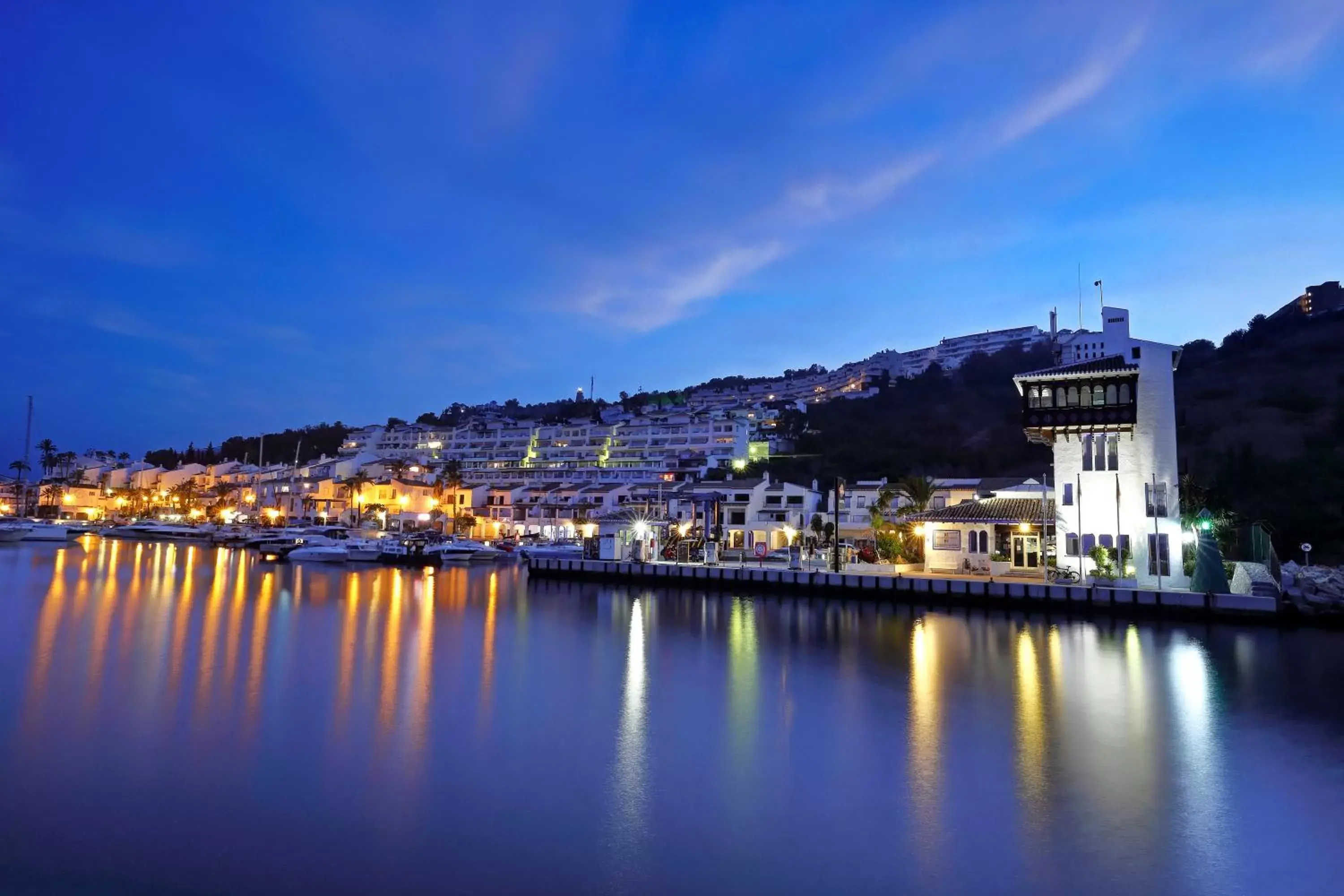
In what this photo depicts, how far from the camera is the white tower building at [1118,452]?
30.9 metres

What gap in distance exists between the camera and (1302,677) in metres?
19.5

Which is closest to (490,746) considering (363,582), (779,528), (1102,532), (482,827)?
(482,827)

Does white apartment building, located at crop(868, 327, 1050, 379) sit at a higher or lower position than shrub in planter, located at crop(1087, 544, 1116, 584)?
higher

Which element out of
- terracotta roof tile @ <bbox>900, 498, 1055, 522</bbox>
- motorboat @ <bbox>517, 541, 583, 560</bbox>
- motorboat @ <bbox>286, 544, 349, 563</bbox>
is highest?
terracotta roof tile @ <bbox>900, 498, 1055, 522</bbox>

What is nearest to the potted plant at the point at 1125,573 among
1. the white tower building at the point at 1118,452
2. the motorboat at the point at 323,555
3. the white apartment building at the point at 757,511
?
the white tower building at the point at 1118,452

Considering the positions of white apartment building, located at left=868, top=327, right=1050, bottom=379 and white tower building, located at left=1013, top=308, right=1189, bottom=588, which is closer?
white tower building, located at left=1013, top=308, right=1189, bottom=588

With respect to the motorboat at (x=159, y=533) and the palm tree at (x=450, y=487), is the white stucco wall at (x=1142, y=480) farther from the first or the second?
the motorboat at (x=159, y=533)

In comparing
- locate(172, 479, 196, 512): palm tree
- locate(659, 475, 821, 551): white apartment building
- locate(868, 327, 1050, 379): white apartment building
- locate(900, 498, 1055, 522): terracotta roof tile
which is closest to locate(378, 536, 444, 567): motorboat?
locate(659, 475, 821, 551): white apartment building

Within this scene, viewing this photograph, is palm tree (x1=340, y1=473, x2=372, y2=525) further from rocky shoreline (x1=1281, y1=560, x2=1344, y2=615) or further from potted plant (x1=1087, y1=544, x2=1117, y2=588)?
rocky shoreline (x1=1281, y1=560, x2=1344, y2=615)

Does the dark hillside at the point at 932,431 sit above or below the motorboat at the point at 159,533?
above

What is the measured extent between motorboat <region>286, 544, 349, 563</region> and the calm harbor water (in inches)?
1168

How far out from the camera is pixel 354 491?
84.3 metres

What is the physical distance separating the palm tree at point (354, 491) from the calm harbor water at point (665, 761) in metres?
59.4

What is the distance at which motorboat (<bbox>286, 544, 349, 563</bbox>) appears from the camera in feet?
181
